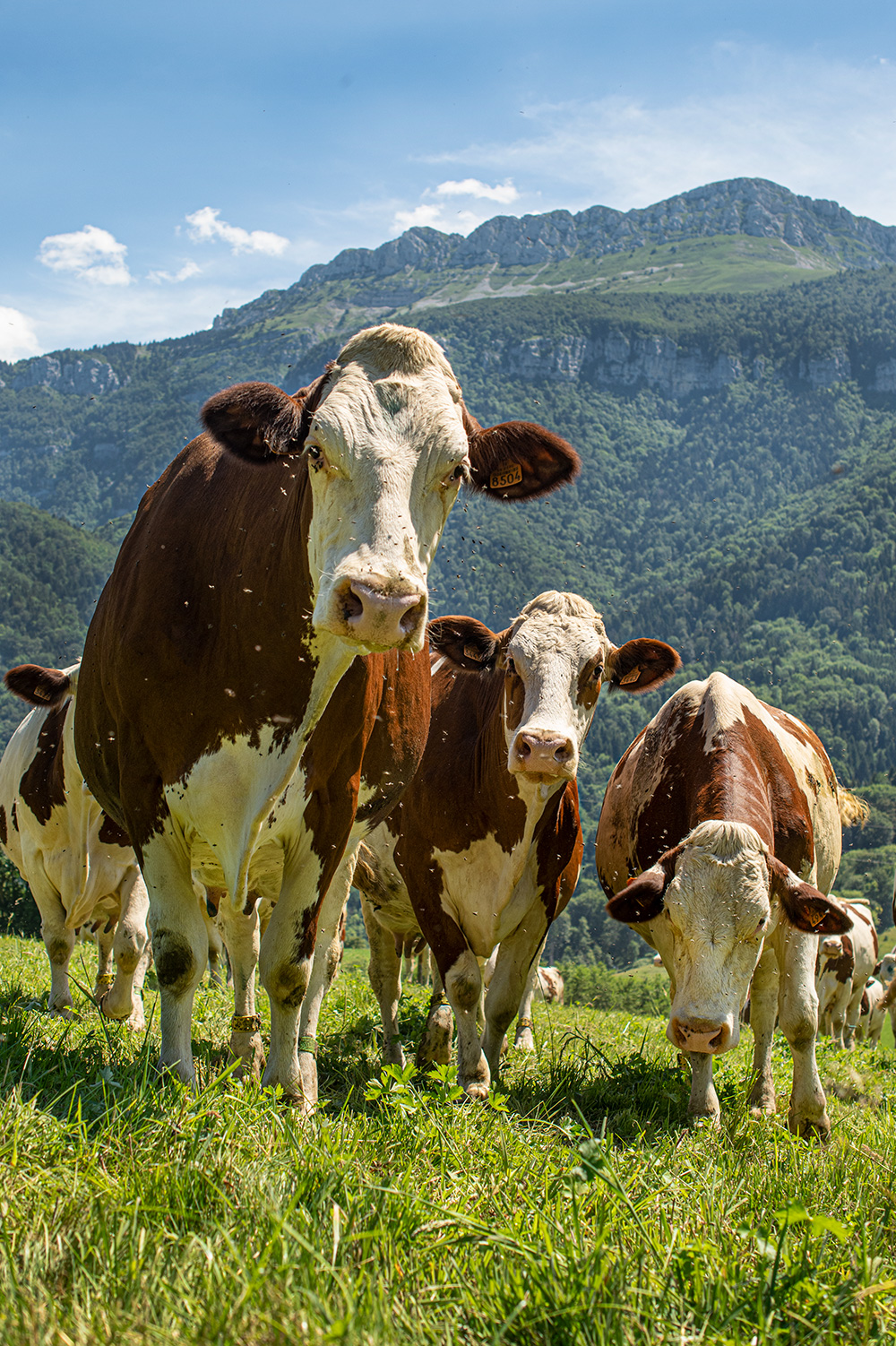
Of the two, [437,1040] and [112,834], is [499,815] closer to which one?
[437,1040]

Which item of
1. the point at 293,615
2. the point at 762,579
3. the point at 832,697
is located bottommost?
the point at 832,697

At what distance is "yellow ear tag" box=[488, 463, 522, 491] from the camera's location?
4.57m

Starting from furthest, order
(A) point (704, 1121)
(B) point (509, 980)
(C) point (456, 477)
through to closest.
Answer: (B) point (509, 980)
(A) point (704, 1121)
(C) point (456, 477)

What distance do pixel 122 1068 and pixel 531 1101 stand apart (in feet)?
8.94

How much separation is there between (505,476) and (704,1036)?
3.13 meters

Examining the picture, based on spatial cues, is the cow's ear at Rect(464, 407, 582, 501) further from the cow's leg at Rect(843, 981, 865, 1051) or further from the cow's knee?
the cow's leg at Rect(843, 981, 865, 1051)

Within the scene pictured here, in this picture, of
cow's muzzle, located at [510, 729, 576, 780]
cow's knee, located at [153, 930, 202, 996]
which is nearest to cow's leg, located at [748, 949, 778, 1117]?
cow's muzzle, located at [510, 729, 576, 780]

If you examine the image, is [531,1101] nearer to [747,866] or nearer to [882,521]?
[747,866]

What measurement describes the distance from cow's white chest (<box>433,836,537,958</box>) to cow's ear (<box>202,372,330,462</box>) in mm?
3738

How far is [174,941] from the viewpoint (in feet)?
14.4

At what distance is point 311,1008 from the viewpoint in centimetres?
571

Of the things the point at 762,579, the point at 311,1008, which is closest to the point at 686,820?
the point at 311,1008

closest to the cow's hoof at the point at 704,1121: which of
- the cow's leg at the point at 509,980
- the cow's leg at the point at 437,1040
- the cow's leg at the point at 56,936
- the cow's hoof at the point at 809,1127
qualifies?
the cow's hoof at the point at 809,1127

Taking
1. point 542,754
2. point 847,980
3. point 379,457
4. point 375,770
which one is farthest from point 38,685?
point 847,980
